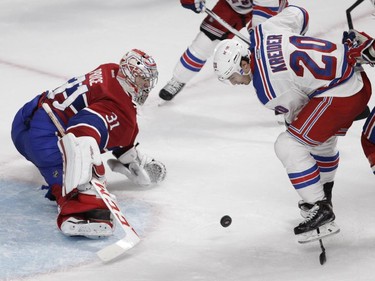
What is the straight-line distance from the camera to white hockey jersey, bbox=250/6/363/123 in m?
3.25

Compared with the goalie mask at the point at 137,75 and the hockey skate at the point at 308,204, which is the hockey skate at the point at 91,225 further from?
the hockey skate at the point at 308,204

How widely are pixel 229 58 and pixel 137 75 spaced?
529 mm

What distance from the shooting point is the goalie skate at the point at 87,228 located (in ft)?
11.3

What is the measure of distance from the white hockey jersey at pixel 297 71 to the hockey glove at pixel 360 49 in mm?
29

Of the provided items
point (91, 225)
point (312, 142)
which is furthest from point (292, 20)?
point (91, 225)

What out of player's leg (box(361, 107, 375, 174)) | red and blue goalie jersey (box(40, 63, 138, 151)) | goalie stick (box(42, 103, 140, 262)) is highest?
player's leg (box(361, 107, 375, 174))

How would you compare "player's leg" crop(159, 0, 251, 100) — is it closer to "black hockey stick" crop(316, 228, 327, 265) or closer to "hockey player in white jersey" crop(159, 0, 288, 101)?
"hockey player in white jersey" crop(159, 0, 288, 101)

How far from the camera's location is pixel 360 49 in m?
3.25

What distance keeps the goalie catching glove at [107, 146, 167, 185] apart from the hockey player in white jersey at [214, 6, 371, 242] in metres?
0.74

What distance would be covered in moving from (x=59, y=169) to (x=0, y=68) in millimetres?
1867

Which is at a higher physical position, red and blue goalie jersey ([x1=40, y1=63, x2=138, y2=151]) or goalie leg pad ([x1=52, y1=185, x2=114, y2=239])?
red and blue goalie jersey ([x1=40, y1=63, x2=138, y2=151])

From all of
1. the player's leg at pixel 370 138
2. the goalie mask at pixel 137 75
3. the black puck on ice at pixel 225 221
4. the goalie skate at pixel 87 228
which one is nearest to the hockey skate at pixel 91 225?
the goalie skate at pixel 87 228

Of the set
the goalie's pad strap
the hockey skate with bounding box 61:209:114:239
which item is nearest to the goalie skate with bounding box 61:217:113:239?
the hockey skate with bounding box 61:209:114:239

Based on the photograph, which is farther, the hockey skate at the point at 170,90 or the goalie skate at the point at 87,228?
the hockey skate at the point at 170,90
